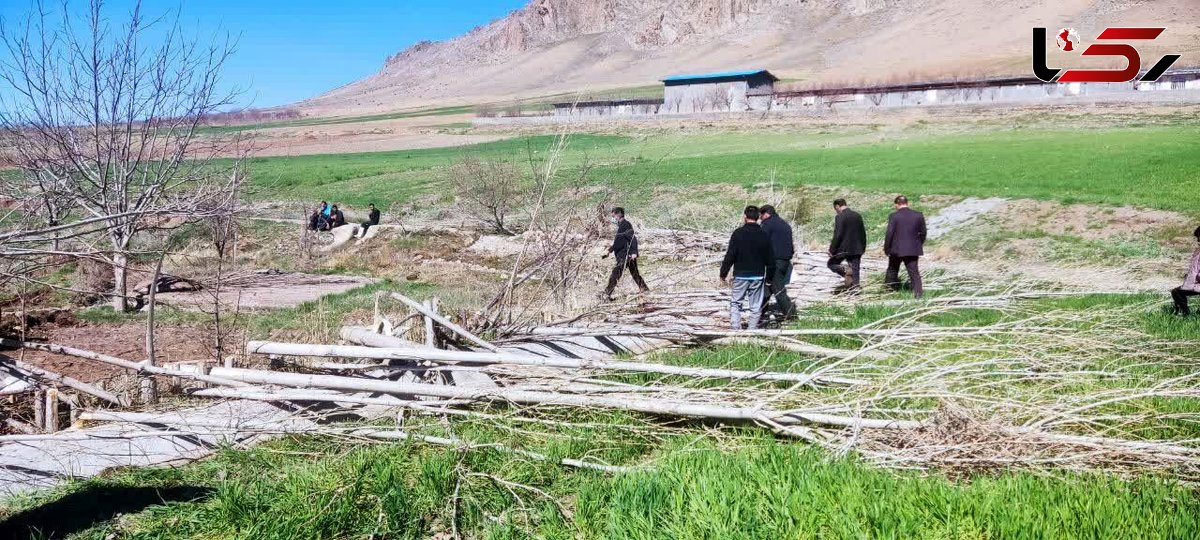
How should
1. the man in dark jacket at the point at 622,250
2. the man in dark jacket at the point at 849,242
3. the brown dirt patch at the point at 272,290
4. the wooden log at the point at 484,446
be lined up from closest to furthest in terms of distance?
1. the wooden log at the point at 484,446
2. the man in dark jacket at the point at 622,250
3. the man in dark jacket at the point at 849,242
4. the brown dirt patch at the point at 272,290

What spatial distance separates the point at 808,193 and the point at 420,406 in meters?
23.3

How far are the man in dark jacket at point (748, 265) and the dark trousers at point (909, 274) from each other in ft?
10.8

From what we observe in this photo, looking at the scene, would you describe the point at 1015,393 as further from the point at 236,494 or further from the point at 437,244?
the point at 437,244

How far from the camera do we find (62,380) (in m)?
6.35

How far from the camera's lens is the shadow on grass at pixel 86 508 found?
452cm

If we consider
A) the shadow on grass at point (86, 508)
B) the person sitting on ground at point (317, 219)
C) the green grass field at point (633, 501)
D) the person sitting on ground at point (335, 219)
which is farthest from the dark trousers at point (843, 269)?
the person sitting on ground at point (335, 219)

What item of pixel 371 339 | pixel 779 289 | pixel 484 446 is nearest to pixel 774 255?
pixel 779 289

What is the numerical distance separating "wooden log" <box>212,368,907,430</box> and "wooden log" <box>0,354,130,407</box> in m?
1.15

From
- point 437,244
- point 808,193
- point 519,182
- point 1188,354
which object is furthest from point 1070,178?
point 1188,354

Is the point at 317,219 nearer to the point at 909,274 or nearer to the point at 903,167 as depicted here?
the point at 909,274

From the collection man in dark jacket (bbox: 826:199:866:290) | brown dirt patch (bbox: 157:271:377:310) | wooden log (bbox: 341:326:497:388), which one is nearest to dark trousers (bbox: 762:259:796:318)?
man in dark jacket (bbox: 826:199:866:290)

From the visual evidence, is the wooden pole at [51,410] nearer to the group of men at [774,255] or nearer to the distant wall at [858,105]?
the group of men at [774,255]

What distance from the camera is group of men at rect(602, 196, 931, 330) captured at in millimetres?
8945

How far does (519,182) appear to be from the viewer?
83.9 ft
